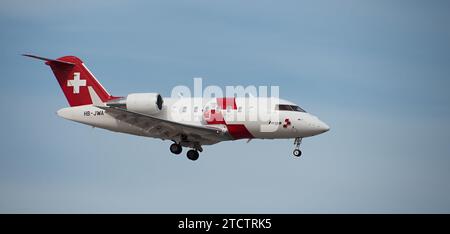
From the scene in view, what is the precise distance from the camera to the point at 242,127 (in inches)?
2280

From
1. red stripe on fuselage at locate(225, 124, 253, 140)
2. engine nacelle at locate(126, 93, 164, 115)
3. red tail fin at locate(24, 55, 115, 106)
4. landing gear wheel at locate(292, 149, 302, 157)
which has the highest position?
red tail fin at locate(24, 55, 115, 106)

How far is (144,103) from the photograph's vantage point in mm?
59281

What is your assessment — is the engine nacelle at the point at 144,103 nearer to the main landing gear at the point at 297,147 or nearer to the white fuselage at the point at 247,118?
the white fuselage at the point at 247,118

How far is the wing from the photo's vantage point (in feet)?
190

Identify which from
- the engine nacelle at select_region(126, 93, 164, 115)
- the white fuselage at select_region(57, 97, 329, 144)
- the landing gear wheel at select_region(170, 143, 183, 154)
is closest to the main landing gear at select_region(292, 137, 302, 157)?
the white fuselage at select_region(57, 97, 329, 144)

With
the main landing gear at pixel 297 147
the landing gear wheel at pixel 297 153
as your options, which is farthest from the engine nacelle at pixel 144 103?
the landing gear wheel at pixel 297 153

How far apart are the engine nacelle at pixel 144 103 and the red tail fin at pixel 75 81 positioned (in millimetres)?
3641

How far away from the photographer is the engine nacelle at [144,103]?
5925 cm

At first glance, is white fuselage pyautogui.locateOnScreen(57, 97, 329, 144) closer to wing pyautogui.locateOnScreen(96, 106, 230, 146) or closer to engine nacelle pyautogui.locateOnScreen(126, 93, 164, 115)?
wing pyautogui.locateOnScreen(96, 106, 230, 146)

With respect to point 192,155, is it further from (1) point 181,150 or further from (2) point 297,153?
(2) point 297,153

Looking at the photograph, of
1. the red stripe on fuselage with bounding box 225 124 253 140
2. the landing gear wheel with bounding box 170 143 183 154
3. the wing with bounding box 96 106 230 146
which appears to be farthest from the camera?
the landing gear wheel with bounding box 170 143 183 154

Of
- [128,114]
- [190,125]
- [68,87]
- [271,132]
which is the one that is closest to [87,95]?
[68,87]

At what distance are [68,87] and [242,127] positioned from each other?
13883mm

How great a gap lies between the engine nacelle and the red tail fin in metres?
3.64
